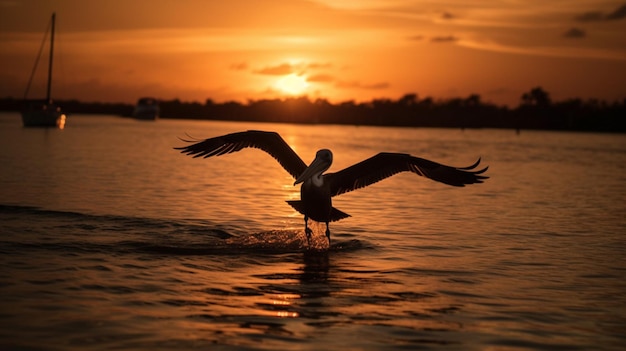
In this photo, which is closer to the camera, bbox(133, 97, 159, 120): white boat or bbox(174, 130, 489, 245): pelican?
bbox(174, 130, 489, 245): pelican

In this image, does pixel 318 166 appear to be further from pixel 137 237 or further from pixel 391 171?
pixel 137 237

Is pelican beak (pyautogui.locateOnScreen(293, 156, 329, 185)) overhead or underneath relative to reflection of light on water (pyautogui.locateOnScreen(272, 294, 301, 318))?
overhead

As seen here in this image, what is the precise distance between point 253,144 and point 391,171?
2.50 metres

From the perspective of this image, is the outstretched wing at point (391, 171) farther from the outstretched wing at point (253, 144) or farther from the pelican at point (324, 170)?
the outstretched wing at point (253, 144)

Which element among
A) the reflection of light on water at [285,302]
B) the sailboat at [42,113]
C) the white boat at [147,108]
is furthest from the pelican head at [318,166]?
the white boat at [147,108]

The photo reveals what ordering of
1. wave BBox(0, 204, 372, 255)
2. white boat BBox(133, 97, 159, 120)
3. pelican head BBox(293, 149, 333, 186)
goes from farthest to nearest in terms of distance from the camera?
white boat BBox(133, 97, 159, 120) → pelican head BBox(293, 149, 333, 186) → wave BBox(0, 204, 372, 255)

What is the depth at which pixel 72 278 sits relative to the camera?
1020 centimetres

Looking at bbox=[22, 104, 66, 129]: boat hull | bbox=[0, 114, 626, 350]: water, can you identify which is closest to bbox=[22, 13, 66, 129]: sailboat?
bbox=[22, 104, 66, 129]: boat hull

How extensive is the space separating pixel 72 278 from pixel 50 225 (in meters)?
5.34

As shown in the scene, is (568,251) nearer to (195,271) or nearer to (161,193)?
(195,271)

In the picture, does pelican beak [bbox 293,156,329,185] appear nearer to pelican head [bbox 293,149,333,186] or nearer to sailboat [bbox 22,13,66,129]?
pelican head [bbox 293,149,333,186]

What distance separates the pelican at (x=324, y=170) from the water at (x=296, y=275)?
735 mm

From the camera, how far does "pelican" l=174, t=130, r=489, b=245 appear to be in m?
13.5

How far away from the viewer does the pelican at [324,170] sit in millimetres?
13516
